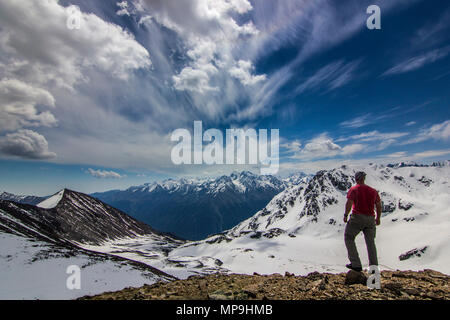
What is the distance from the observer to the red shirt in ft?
28.6

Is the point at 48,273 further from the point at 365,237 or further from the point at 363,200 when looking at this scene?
the point at 363,200

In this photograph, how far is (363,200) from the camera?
877cm

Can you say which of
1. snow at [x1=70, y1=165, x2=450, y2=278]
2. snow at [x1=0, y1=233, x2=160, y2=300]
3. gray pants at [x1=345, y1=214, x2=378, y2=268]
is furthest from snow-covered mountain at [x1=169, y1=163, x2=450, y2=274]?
gray pants at [x1=345, y1=214, x2=378, y2=268]

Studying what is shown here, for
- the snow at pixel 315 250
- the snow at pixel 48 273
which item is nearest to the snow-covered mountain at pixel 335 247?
the snow at pixel 315 250

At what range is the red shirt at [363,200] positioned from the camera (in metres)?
8.72

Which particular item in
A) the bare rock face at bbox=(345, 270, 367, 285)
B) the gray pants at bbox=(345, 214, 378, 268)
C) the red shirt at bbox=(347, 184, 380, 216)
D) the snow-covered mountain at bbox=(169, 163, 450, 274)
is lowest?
the snow-covered mountain at bbox=(169, 163, 450, 274)

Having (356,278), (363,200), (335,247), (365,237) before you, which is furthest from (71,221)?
(335,247)

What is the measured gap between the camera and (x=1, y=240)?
134ft

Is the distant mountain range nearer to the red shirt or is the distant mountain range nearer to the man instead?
the man

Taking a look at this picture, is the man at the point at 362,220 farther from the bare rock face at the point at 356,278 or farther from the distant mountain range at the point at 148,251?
the distant mountain range at the point at 148,251

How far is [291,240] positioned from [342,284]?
18065 centimetres

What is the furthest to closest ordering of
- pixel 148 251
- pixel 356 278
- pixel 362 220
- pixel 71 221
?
1. pixel 71 221
2. pixel 148 251
3. pixel 362 220
4. pixel 356 278
